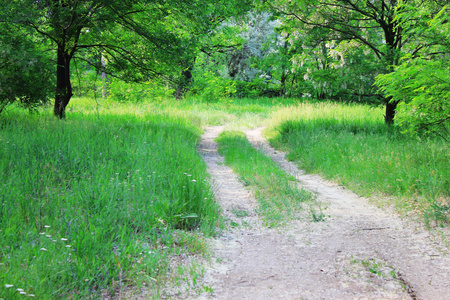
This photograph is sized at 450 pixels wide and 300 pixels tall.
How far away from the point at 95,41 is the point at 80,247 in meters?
9.70

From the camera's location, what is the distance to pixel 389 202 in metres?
5.71

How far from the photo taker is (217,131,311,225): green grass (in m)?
5.39

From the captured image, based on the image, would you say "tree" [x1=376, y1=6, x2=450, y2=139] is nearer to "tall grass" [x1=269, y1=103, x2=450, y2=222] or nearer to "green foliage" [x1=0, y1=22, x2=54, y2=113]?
"tall grass" [x1=269, y1=103, x2=450, y2=222]

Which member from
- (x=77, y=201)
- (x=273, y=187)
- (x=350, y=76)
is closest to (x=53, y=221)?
(x=77, y=201)

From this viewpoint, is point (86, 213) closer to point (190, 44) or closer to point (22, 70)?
point (22, 70)

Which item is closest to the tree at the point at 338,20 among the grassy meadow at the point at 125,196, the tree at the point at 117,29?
the tree at the point at 117,29

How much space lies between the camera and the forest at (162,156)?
10.2ft

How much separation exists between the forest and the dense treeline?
0.18 feet

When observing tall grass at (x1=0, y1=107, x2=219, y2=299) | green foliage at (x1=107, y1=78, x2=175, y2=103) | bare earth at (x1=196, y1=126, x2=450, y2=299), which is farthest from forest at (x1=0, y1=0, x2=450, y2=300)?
green foliage at (x1=107, y1=78, x2=175, y2=103)

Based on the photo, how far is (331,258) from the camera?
3.86 meters

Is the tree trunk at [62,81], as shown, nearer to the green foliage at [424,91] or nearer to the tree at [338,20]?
the tree at [338,20]

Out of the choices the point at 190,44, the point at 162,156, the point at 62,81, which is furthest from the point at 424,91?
the point at 62,81

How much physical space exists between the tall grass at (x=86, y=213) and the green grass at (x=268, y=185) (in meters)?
1.08

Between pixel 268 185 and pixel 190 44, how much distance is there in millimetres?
5507
